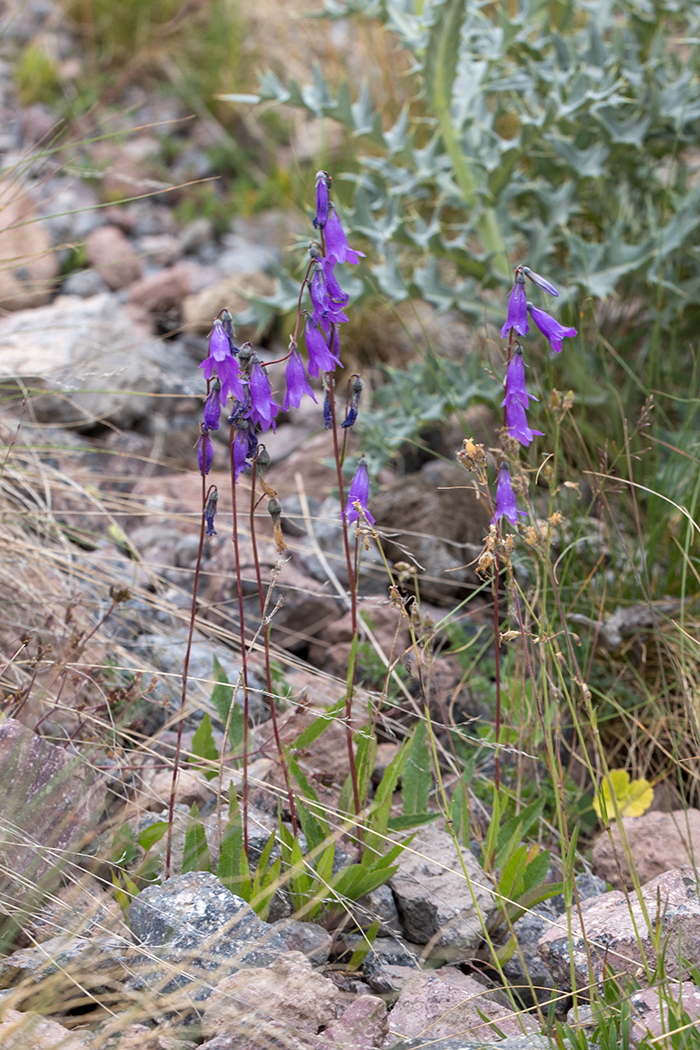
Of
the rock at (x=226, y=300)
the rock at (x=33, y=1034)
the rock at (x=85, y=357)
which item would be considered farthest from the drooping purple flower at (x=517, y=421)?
the rock at (x=226, y=300)

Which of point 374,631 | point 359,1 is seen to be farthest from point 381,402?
point 359,1

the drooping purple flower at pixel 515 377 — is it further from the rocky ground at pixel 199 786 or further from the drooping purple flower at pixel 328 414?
the rocky ground at pixel 199 786

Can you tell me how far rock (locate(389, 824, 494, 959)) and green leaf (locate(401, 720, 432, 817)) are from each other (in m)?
0.08

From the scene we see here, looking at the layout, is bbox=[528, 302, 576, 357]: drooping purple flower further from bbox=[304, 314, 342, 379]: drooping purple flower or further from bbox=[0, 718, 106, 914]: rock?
bbox=[0, 718, 106, 914]: rock

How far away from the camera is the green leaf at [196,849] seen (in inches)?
72.1

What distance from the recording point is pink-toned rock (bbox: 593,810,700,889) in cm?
213

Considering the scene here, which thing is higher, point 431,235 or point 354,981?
point 431,235

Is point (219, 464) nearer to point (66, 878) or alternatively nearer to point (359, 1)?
point (359, 1)

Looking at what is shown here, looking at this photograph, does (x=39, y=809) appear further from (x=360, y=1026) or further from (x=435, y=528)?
(x=435, y=528)

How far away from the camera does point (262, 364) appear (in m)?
1.66

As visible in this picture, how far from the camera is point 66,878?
6.11 ft

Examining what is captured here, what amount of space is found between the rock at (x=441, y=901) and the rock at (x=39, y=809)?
25.6 inches

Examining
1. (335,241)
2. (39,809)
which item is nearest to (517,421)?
(335,241)

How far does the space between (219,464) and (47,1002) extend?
2.72 m
